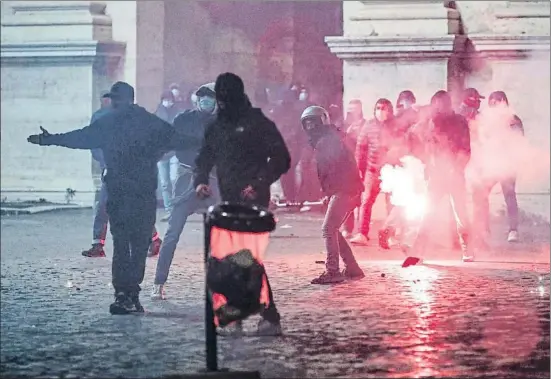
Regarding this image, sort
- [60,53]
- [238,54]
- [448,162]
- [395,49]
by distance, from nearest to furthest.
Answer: [448,162] → [395,49] → [60,53] → [238,54]

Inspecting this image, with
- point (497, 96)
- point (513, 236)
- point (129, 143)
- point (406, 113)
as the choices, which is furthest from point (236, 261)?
point (406, 113)

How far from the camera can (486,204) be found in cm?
1458

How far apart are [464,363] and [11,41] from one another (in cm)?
1360

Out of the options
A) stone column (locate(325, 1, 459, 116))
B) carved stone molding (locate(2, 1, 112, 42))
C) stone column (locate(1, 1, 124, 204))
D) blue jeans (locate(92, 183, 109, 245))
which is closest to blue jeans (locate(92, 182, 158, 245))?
blue jeans (locate(92, 183, 109, 245))

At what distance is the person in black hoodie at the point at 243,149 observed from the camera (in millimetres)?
8336

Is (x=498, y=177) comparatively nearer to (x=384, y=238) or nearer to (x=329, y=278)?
(x=384, y=238)

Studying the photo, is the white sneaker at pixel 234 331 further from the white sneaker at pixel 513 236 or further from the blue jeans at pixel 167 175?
the blue jeans at pixel 167 175

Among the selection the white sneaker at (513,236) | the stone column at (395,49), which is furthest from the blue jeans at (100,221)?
the stone column at (395,49)

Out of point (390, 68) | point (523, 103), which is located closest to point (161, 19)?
point (390, 68)

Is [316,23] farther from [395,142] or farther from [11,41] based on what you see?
[395,142]

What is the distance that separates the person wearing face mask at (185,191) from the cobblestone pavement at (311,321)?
284 mm

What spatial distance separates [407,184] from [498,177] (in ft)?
4.97

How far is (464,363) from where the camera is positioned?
731 centimetres

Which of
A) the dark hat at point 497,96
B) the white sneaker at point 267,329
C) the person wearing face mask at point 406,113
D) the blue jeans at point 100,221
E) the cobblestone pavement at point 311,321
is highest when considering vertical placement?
the dark hat at point 497,96
